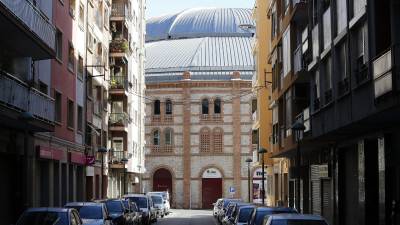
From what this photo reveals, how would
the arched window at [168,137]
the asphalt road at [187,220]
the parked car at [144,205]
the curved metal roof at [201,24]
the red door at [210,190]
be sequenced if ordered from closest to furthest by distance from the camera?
the parked car at [144,205] < the asphalt road at [187,220] < the red door at [210,190] < the arched window at [168,137] < the curved metal roof at [201,24]

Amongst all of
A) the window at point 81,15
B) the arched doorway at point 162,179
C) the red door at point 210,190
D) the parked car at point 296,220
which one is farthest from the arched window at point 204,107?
the parked car at point 296,220

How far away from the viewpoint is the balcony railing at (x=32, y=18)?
70.3 feet

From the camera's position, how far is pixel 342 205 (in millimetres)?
30109

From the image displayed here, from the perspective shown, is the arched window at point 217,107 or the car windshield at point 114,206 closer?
the car windshield at point 114,206

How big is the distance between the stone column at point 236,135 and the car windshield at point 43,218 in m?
67.2

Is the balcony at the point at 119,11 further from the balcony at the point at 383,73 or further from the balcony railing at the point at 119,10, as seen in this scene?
the balcony at the point at 383,73

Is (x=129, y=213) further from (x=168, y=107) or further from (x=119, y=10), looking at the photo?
(x=168, y=107)

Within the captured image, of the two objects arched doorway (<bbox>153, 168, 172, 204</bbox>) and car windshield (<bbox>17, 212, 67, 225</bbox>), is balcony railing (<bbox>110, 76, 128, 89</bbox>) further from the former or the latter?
car windshield (<bbox>17, 212, 67, 225</bbox>)

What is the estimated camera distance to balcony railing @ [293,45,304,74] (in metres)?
33.2

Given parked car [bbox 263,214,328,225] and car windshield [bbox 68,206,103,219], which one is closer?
parked car [bbox 263,214,328,225]

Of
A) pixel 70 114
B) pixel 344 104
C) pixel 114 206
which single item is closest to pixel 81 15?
pixel 70 114

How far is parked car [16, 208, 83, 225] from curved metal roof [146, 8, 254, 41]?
82326mm

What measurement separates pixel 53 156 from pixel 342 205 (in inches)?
465

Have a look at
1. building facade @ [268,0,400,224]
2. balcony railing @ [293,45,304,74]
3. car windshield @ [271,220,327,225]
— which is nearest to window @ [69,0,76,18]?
building facade @ [268,0,400,224]
